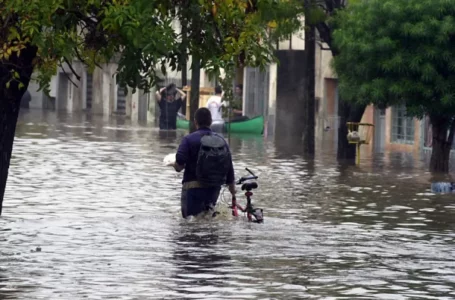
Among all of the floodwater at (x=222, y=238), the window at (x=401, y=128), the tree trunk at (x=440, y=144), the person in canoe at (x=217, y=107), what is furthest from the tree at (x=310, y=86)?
the person in canoe at (x=217, y=107)

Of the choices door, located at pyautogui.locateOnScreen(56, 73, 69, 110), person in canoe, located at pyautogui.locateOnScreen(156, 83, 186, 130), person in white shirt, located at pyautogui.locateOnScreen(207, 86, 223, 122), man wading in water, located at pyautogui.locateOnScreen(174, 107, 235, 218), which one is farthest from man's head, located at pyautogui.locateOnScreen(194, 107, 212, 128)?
door, located at pyautogui.locateOnScreen(56, 73, 69, 110)

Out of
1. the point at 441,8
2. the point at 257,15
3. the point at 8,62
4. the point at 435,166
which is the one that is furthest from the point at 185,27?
the point at 435,166

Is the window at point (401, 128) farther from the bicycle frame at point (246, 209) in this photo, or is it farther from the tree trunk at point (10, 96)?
the tree trunk at point (10, 96)

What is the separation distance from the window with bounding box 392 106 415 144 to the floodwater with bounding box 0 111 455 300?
12995 mm

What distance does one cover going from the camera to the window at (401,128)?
4147cm

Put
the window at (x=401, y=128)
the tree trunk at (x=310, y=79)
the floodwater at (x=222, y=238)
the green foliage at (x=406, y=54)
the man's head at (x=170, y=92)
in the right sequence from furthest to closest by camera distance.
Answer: the man's head at (x=170, y=92), the window at (x=401, y=128), the tree trunk at (x=310, y=79), the green foliage at (x=406, y=54), the floodwater at (x=222, y=238)

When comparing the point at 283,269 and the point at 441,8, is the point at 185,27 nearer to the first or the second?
the point at 283,269

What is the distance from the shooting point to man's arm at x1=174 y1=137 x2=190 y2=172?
15742 mm

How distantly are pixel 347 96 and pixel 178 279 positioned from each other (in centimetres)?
1680

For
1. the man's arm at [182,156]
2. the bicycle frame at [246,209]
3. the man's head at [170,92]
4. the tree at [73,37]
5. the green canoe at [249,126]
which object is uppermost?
the tree at [73,37]

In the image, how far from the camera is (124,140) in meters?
40.0

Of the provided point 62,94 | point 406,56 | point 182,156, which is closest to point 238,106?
point 406,56

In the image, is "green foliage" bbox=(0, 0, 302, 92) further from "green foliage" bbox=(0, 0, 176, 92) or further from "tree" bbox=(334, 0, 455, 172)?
"tree" bbox=(334, 0, 455, 172)

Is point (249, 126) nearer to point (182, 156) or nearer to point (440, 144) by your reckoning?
point (440, 144)
